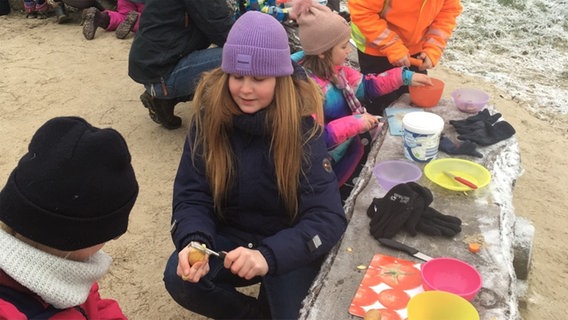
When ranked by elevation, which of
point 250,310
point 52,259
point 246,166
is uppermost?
point 52,259

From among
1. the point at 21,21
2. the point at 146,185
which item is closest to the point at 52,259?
the point at 146,185

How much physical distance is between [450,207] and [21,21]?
6152mm

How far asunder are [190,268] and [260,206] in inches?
18.2

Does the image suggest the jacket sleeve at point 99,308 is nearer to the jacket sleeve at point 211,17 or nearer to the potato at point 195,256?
the potato at point 195,256

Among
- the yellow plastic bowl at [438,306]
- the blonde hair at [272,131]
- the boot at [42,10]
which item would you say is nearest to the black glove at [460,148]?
the blonde hair at [272,131]

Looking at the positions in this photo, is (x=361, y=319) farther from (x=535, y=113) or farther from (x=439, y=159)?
(x=535, y=113)

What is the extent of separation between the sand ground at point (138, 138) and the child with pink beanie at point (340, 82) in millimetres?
1137

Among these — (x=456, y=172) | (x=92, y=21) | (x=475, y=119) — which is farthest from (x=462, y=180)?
(x=92, y=21)

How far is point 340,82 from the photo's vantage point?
3.03 meters

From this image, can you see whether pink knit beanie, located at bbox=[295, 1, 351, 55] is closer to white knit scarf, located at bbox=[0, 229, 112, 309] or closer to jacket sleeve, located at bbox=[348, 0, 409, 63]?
jacket sleeve, located at bbox=[348, 0, 409, 63]

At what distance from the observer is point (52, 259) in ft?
4.70

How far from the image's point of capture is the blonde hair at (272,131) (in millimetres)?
2191

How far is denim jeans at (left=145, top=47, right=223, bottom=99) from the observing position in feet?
12.9

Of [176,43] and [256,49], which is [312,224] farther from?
[176,43]
